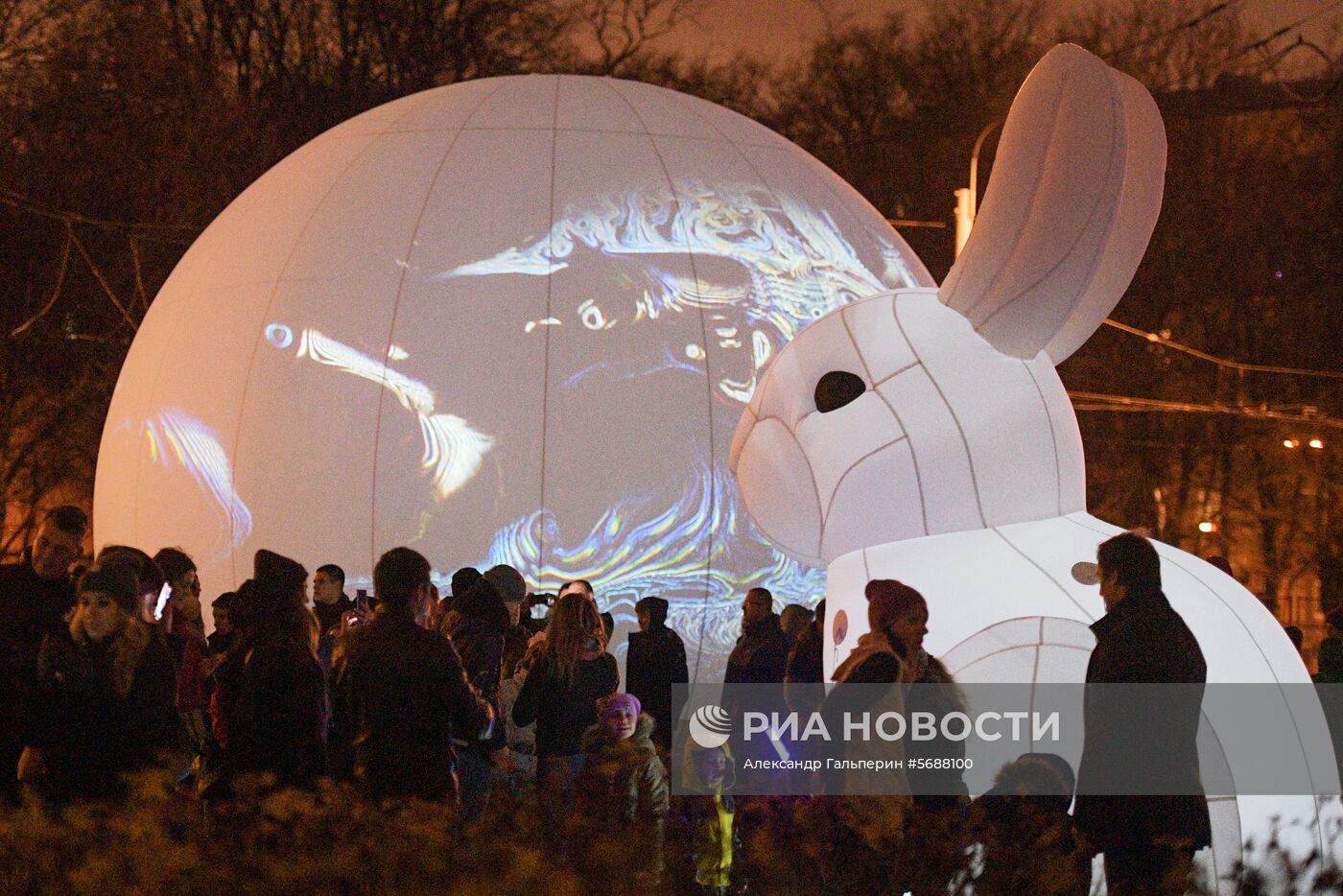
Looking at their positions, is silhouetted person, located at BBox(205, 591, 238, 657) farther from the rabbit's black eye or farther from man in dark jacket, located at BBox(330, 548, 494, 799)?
the rabbit's black eye

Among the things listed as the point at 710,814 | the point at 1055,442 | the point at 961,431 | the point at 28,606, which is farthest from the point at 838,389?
the point at 28,606

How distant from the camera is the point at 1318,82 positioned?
1208 inches

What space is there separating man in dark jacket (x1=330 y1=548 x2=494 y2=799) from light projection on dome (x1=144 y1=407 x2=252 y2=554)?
17.1ft

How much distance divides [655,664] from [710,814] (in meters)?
2.56

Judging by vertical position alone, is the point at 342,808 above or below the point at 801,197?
below

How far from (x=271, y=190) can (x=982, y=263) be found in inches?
240

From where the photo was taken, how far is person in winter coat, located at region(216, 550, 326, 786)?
519 cm

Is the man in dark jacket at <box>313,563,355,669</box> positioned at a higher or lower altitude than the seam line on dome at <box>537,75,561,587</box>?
lower

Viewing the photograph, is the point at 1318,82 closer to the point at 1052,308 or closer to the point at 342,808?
the point at 1052,308

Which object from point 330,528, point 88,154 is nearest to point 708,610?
point 330,528

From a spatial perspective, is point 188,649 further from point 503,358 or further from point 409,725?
point 503,358

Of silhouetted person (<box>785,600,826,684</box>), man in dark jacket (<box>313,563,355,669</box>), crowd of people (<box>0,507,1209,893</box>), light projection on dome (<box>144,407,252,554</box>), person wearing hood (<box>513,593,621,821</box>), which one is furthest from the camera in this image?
light projection on dome (<box>144,407,252,554</box>)

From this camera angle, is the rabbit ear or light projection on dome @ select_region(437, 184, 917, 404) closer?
the rabbit ear

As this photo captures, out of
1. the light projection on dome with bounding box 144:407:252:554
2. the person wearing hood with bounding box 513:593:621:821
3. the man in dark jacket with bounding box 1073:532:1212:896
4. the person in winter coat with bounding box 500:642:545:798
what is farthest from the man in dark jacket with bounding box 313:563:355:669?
the man in dark jacket with bounding box 1073:532:1212:896
